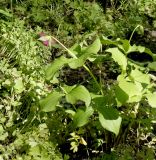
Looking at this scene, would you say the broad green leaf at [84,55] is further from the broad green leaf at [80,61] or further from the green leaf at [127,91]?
the green leaf at [127,91]

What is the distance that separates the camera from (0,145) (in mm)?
2748

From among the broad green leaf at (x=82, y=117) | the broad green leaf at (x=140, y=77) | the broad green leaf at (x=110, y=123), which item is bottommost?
the broad green leaf at (x=82, y=117)

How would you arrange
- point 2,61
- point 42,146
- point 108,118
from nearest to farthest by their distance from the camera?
point 108,118, point 42,146, point 2,61

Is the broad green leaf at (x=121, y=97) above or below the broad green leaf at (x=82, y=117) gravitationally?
above

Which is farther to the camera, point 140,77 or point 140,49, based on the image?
point 140,49

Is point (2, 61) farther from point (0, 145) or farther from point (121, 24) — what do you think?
point (121, 24)

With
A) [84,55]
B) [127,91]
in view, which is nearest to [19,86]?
[84,55]

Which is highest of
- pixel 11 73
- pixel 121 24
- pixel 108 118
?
pixel 108 118

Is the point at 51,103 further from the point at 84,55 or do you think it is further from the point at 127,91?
the point at 127,91

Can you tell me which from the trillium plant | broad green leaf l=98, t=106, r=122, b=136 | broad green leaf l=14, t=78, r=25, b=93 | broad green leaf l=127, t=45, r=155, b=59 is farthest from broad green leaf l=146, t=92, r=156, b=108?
broad green leaf l=14, t=78, r=25, b=93

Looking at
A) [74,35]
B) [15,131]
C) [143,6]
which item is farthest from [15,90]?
[143,6]

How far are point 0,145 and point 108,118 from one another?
2.66 ft

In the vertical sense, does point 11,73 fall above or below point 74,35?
above

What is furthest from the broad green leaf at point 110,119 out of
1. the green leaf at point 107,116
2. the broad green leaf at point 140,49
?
the broad green leaf at point 140,49
